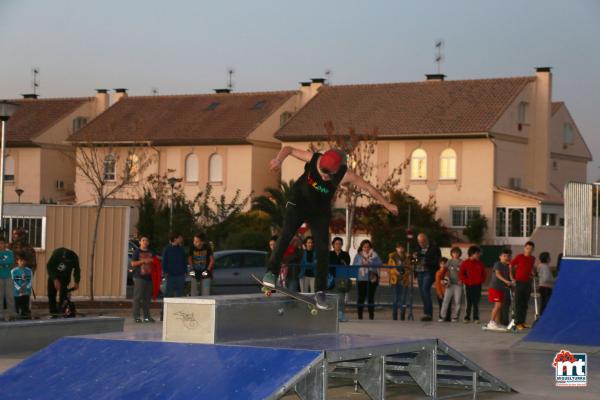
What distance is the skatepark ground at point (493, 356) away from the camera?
12.8 meters

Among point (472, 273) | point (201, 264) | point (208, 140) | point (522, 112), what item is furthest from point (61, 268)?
point (208, 140)

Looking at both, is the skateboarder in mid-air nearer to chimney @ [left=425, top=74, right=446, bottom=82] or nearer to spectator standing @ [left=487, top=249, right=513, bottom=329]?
spectator standing @ [left=487, top=249, right=513, bottom=329]

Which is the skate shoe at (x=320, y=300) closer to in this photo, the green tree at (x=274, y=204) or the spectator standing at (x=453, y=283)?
the spectator standing at (x=453, y=283)

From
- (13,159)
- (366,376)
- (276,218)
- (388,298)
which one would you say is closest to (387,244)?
(276,218)

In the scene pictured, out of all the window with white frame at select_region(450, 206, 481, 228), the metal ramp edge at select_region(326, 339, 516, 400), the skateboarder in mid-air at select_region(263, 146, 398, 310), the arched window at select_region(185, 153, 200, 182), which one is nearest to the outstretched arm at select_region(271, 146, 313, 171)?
the skateboarder in mid-air at select_region(263, 146, 398, 310)

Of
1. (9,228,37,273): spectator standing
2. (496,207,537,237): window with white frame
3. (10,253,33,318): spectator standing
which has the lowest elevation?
(10,253,33,318): spectator standing

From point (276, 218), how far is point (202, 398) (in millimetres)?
47953

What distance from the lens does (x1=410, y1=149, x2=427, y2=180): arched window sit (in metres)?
59.6

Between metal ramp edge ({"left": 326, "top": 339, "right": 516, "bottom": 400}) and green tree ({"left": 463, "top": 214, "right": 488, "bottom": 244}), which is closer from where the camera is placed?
metal ramp edge ({"left": 326, "top": 339, "right": 516, "bottom": 400})

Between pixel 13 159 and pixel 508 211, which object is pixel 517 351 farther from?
pixel 13 159

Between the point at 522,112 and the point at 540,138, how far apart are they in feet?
7.16

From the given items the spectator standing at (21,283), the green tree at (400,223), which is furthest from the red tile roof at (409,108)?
the spectator standing at (21,283)

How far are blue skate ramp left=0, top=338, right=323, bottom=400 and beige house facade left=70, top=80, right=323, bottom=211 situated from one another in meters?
51.3

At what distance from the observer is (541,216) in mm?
56625
